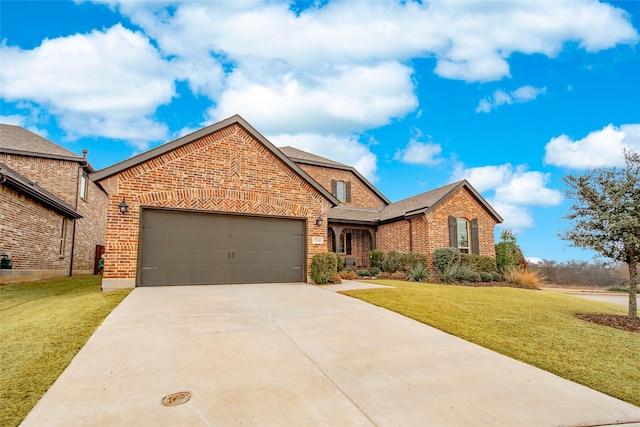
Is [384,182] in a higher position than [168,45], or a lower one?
lower

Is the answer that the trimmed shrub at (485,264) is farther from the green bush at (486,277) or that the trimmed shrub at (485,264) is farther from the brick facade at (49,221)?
the brick facade at (49,221)

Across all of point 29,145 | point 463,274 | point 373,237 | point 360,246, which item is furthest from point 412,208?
point 29,145

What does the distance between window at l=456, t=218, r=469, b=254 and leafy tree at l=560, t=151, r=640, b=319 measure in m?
9.05

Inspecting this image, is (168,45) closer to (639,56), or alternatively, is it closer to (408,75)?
(408,75)

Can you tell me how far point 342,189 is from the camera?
2217 cm

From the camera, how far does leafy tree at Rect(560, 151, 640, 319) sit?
24.6ft

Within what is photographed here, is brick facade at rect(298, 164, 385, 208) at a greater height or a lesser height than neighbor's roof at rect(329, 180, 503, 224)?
greater

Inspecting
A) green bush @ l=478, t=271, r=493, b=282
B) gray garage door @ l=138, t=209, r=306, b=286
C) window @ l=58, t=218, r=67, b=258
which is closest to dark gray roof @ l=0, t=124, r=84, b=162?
window @ l=58, t=218, r=67, b=258

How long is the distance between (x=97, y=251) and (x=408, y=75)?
820 inches

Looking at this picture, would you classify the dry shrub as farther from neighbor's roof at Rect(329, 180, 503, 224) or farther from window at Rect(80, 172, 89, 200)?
window at Rect(80, 172, 89, 200)

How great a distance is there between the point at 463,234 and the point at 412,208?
3.05 m

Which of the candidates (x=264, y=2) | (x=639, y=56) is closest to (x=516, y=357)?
(x=264, y=2)

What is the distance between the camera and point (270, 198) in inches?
449

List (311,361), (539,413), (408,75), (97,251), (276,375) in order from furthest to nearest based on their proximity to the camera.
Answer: (97,251), (408,75), (311,361), (276,375), (539,413)
